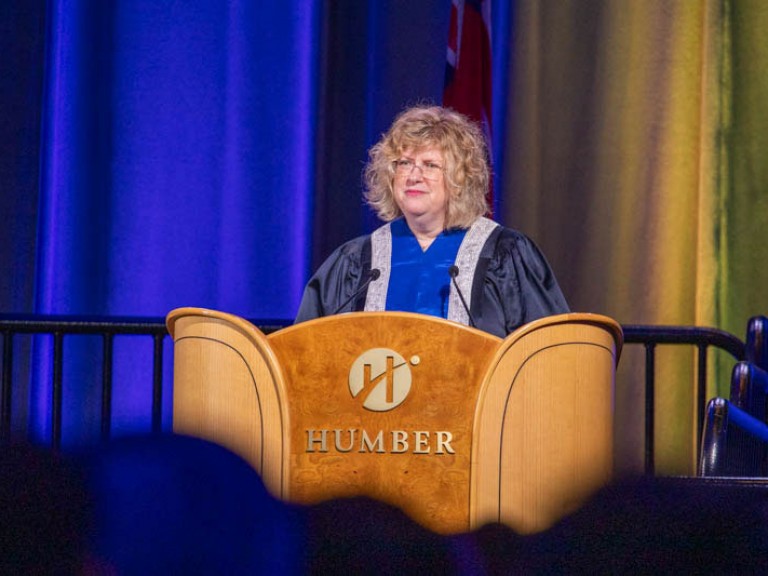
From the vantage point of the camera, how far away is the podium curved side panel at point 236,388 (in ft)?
6.50

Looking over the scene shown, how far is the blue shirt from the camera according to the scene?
105 inches

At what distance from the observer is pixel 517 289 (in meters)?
2.70

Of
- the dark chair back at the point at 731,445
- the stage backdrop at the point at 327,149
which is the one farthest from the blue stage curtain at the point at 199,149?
the dark chair back at the point at 731,445

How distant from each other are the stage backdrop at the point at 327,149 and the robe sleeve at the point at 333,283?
1357 millimetres

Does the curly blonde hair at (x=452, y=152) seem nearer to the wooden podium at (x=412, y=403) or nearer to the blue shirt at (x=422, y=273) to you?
the blue shirt at (x=422, y=273)

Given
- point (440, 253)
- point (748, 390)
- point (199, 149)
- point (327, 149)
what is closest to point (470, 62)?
point (327, 149)

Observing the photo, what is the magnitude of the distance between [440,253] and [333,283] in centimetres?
31

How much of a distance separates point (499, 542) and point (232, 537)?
0.55ft

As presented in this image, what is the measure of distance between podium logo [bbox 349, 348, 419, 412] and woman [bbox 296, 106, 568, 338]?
631 mm

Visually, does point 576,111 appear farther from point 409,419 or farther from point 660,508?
point 660,508

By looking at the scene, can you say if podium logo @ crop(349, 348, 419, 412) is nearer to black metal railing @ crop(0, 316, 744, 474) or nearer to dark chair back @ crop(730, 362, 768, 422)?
dark chair back @ crop(730, 362, 768, 422)

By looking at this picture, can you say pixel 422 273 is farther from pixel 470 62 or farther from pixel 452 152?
pixel 470 62

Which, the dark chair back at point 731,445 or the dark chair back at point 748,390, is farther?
the dark chair back at point 748,390

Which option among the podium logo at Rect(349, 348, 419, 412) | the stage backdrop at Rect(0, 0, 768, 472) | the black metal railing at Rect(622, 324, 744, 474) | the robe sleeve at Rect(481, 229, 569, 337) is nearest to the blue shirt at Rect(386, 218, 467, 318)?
the robe sleeve at Rect(481, 229, 569, 337)
